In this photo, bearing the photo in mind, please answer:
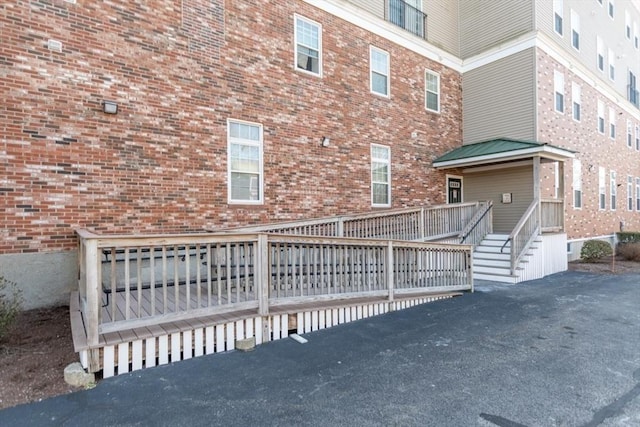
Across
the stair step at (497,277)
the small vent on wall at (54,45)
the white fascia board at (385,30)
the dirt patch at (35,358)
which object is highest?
the white fascia board at (385,30)

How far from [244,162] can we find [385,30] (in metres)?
6.81

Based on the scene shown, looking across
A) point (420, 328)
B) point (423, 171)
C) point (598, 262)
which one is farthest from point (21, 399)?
point (598, 262)

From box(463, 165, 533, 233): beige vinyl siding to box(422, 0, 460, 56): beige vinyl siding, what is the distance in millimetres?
5079

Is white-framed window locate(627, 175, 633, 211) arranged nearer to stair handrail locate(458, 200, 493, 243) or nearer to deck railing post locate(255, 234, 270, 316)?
stair handrail locate(458, 200, 493, 243)

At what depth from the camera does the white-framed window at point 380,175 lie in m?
11.0

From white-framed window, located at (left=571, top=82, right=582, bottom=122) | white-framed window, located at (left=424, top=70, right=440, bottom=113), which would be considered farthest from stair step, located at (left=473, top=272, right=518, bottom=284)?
white-framed window, located at (left=571, top=82, right=582, bottom=122)

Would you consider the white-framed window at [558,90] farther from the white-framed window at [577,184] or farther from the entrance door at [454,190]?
the entrance door at [454,190]

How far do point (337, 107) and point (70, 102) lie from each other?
632 centimetres

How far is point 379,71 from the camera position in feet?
37.2

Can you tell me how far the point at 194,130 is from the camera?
24.8ft

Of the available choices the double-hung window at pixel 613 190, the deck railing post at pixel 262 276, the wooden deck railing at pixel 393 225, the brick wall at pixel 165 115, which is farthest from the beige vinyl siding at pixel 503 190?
the deck railing post at pixel 262 276

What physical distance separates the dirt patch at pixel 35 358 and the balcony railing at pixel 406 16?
12.0 meters

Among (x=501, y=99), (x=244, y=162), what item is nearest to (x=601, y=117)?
(x=501, y=99)

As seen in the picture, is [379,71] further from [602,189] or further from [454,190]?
[602,189]
